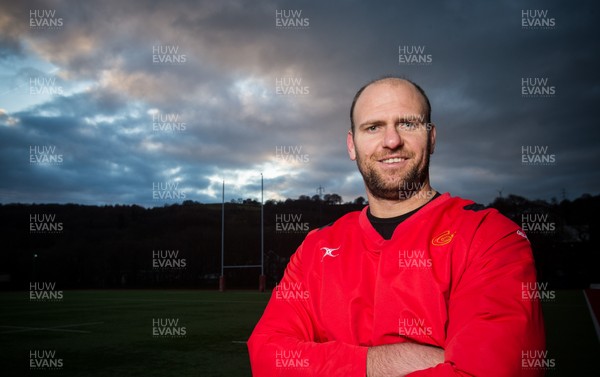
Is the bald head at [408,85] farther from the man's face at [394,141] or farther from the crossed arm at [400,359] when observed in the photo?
the crossed arm at [400,359]

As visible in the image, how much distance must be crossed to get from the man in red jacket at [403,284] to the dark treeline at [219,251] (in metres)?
27.3

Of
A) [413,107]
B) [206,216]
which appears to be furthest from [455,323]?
[206,216]

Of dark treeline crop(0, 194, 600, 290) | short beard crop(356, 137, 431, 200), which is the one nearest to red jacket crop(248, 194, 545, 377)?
short beard crop(356, 137, 431, 200)

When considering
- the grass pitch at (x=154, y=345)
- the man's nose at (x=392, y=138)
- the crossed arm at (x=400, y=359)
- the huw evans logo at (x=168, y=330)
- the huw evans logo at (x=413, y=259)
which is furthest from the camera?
the huw evans logo at (x=168, y=330)

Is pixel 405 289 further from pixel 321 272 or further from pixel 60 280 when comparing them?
pixel 60 280

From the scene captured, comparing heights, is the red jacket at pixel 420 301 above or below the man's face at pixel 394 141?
below

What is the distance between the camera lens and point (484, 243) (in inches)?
64.3

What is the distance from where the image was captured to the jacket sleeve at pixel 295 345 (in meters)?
1.65

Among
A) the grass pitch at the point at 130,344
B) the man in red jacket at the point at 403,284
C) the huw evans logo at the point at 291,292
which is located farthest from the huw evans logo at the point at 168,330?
the man in red jacket at the point at 403,284

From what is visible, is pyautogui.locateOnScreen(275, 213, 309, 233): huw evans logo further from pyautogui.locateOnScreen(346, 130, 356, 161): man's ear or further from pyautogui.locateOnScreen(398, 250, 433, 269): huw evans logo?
pyautogui.locateOnScreen(398, 250, 433, 269): huw evans logo

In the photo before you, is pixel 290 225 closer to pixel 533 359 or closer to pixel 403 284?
pixel 403 284

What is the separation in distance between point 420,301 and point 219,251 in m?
44.1

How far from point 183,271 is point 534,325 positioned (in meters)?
40.0

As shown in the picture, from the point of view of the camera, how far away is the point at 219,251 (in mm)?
44500
